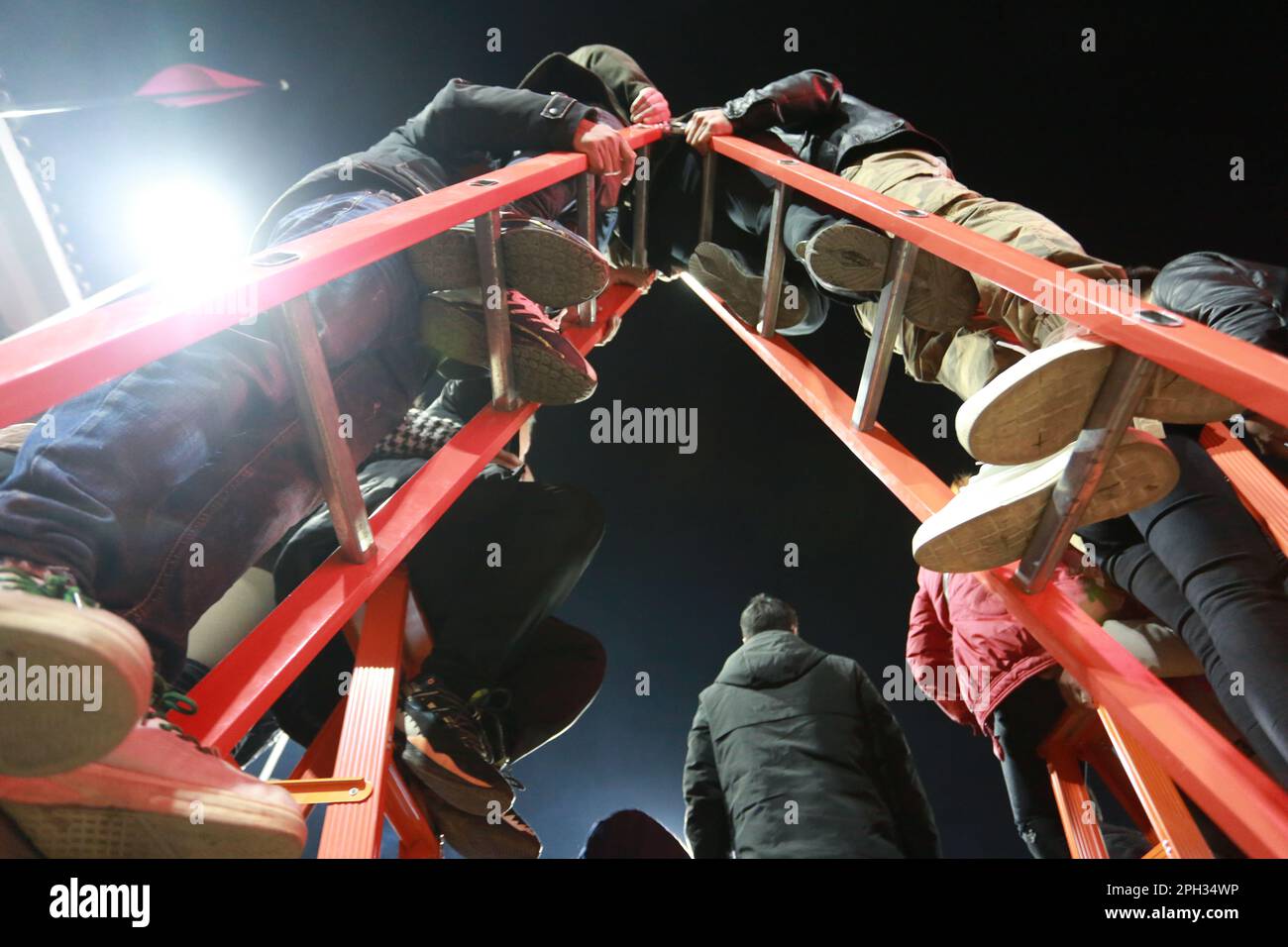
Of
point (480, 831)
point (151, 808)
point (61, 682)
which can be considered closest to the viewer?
point (61, 682)

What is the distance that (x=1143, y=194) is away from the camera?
422 centimetres

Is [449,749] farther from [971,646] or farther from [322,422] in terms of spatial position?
[971,646]

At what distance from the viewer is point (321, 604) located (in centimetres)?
126

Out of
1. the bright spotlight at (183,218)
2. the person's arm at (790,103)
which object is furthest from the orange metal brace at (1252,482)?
the bright spotlight at (183,218)

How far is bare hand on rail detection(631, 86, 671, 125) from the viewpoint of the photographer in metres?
2.85

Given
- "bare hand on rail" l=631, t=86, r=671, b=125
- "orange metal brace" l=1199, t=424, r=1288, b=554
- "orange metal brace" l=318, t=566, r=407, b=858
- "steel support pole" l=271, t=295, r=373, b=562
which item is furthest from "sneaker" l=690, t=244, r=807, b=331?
"steel support pole" l=271, t=295, r=373, b=562

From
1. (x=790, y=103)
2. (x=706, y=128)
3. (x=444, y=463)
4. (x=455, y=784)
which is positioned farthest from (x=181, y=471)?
(x=790, y=103)

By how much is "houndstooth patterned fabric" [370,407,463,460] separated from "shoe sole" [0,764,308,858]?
5.07 ft

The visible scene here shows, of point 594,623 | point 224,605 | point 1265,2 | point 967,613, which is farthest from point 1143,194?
point 224,605

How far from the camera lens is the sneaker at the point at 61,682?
2.00 ft

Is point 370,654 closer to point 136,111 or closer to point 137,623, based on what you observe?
point 137,623

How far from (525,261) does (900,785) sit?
1845 millimetres

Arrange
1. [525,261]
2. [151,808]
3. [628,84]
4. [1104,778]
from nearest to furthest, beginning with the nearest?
[151,808] < [525,261] < [1104,778] < [628,84]

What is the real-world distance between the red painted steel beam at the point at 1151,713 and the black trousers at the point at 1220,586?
0.11 metres
